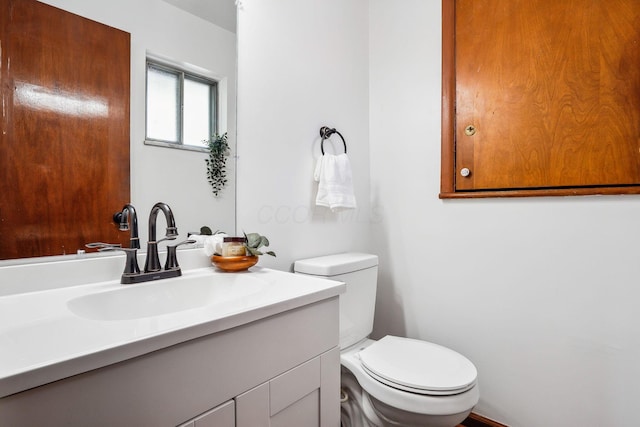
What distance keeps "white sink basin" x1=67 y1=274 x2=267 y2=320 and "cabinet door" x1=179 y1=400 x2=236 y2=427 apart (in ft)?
0.66

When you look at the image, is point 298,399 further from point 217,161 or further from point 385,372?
point 217,161

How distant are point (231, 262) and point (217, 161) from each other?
15.1 inches

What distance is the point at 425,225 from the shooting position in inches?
61.7

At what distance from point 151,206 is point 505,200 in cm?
137

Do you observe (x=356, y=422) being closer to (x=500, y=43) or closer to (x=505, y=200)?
(x=505, y=200)

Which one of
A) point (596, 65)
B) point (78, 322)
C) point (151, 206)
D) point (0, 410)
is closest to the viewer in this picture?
point (0, 410)

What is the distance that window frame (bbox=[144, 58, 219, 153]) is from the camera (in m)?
0.98

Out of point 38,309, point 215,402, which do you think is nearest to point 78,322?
point 38,309

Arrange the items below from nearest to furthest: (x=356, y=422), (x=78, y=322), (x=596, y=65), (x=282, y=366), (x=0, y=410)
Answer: (x=0, y=410) < (x=78, y=322) < (x=282, y=366) < (x=596, y=65) < (x=356, y=422)

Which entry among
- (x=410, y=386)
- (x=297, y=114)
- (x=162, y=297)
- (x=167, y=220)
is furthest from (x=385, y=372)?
(x=297, y=114)

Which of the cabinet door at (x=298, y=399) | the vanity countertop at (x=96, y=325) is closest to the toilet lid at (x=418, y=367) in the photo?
the cabinet door at (x=298, y=399)

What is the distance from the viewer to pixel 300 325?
2.51ft

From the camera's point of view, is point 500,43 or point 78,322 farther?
point 500,43

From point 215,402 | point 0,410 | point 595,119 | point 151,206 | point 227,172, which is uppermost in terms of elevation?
point 595,119
